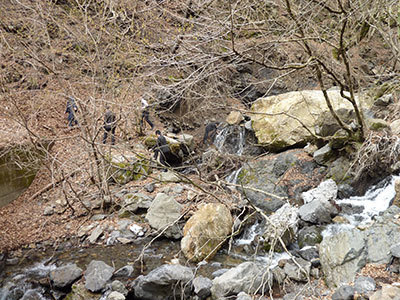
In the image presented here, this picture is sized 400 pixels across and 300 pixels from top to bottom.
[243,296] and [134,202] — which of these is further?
[134,202]

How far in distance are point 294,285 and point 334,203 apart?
241 cm

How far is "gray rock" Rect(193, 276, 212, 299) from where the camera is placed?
453 centimetres

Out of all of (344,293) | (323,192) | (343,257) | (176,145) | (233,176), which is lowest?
(233,176)

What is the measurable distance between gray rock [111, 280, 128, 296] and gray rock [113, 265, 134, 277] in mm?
357

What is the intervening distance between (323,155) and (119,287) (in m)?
5.47

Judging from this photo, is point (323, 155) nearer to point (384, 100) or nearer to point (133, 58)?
point (384, 100)

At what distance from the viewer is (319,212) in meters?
5.93

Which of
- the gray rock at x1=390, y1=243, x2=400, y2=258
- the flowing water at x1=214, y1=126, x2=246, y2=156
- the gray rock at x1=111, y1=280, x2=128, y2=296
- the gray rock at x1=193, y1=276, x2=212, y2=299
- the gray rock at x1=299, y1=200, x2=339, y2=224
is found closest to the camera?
the gray rock at x1=390, y1=243, x2=400, y2=258

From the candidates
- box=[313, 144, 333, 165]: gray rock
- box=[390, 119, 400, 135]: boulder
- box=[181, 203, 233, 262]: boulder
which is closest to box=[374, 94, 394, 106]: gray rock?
box=[390, 119, 400, 135]: boulder

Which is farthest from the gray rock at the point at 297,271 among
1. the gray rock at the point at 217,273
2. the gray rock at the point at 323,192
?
the gray rock at the point at 323,192

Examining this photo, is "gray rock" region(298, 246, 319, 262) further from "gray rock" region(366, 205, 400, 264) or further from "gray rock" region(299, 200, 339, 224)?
"gray rock" region(366, 205, 400, 264)

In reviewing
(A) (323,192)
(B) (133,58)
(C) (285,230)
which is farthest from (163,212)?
(A) (323,192)

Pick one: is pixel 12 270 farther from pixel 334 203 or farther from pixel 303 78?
pixel 303 78

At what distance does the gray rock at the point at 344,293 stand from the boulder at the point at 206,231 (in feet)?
7.56
